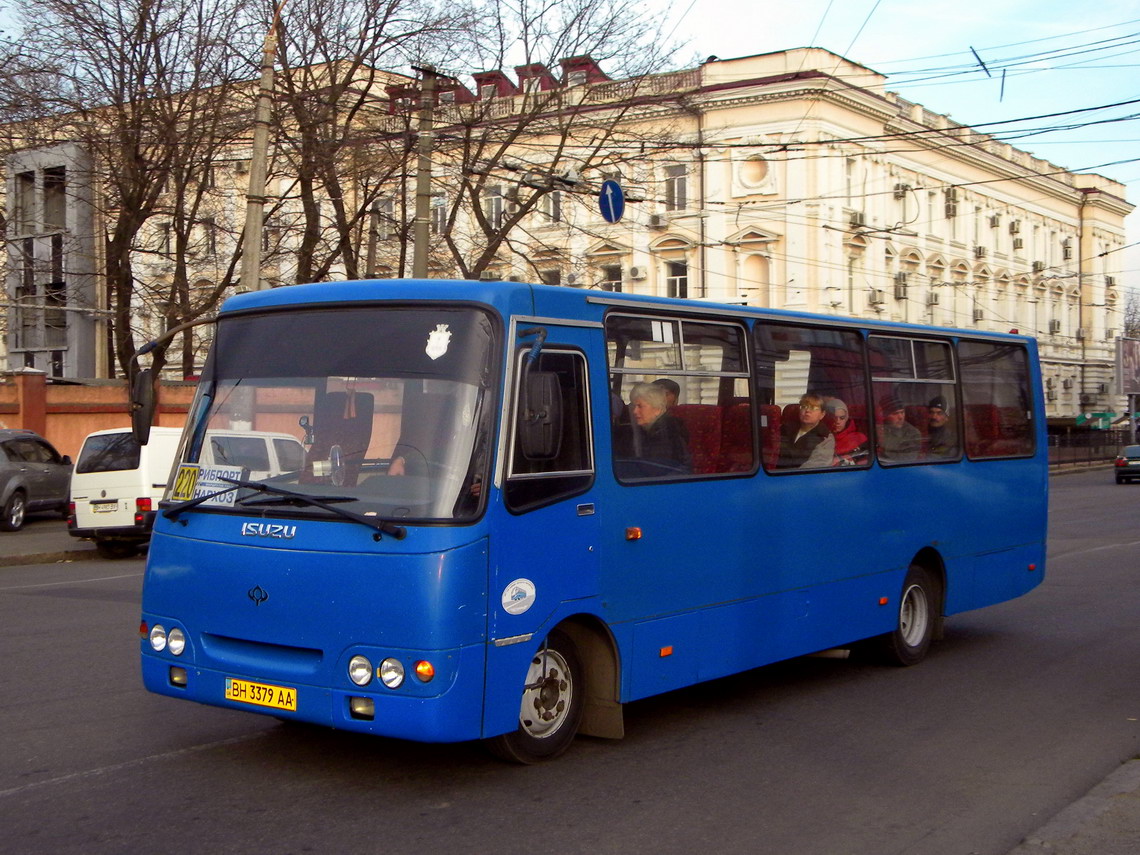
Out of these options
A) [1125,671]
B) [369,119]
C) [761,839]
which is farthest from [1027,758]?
[369,119]

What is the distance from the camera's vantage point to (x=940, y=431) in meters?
10.4

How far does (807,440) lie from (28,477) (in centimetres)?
1912

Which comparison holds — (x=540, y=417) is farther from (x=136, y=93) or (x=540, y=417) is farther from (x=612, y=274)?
(x=612, y=274)

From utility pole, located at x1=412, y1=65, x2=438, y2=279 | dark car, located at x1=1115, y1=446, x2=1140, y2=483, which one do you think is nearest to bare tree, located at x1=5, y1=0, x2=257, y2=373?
utility pole, located at x1=412, y1=65, x2=438, y2=279

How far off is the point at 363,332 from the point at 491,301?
0.69 m

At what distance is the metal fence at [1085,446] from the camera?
190 feet

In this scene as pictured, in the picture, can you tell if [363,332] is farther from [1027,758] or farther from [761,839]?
[1027,758]

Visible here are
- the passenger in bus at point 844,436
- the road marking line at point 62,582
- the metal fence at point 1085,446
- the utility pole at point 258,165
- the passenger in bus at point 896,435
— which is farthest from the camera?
the metal fence at point 1085,446

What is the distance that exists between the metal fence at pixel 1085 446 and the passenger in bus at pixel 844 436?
165 feet

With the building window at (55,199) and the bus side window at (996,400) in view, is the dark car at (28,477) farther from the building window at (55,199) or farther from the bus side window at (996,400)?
the bus side window at (996,400)

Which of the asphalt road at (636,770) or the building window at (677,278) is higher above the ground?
the building window at (677,278)

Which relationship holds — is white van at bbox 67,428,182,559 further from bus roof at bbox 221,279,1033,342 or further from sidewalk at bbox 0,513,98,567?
bus roof at bbox 221,279,1033,342

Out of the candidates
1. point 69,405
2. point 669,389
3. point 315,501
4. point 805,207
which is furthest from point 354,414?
point 805,207

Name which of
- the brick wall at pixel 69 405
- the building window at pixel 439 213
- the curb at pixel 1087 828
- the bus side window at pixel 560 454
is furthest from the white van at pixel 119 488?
the building window at pixel 439 213
